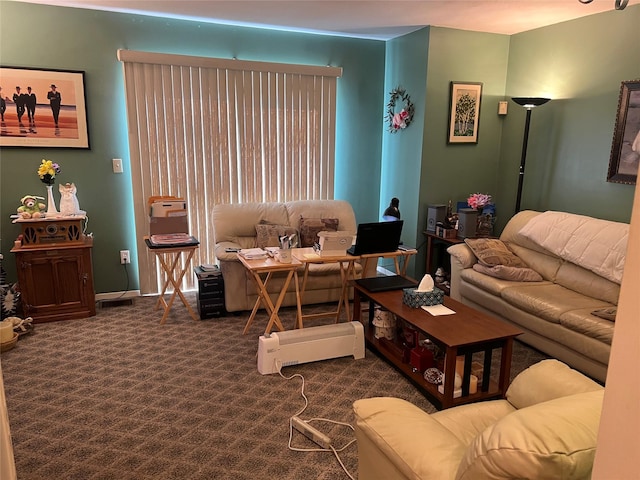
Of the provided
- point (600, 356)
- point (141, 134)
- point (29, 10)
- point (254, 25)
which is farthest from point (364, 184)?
point (29, 10)

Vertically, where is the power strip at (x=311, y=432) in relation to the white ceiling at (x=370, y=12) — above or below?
below

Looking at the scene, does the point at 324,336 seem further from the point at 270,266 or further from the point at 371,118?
the point at 371,118

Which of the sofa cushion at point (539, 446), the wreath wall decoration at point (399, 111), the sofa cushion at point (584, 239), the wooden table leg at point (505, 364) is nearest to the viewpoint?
the sofa cushion at point (539, 446)

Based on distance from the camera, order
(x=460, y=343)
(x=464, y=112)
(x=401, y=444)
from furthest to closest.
A: 1. (x=464, y=112)
2. (x=460, y=343)
3. (x=401, y=444)

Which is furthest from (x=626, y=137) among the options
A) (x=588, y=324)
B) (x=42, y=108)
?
(x=42, y=108)

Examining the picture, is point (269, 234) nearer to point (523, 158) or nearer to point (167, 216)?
point (167, 216)

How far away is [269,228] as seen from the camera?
4.28 metres

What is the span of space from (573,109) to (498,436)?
3839 millimetres

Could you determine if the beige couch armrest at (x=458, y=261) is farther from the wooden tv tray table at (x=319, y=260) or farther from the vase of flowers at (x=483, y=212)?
the wooden tv tray table at (x=319, y=260)

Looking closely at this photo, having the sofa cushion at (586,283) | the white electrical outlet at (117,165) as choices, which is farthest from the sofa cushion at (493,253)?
the white electrical outlet at (117,165)

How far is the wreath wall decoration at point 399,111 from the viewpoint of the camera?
4785mm

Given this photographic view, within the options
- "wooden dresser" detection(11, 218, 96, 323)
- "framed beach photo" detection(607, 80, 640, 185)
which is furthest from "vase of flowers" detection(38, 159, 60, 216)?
"framed beach photo" detection(607, 80, 640, 185)

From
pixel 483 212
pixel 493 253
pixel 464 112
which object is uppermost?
pixel 464 112

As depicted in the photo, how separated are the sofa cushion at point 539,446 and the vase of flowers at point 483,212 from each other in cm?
346
